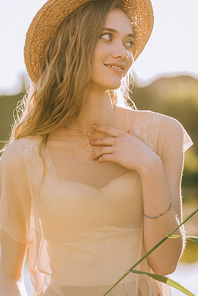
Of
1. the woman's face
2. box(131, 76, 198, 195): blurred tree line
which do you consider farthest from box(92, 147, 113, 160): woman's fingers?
box(131, 76, 198, 195): blurred tree line

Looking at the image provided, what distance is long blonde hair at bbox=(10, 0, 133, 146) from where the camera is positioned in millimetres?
2127

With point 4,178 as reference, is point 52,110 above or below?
above

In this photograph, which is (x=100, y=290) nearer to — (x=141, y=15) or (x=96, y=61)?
(x=96, y=61)

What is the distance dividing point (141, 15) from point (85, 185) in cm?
97

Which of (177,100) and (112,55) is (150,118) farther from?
(177,100)

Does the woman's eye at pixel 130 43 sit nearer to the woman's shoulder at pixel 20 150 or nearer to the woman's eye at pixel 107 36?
the woman's eye at pixel 107 36

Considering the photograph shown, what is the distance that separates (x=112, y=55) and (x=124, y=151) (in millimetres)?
443

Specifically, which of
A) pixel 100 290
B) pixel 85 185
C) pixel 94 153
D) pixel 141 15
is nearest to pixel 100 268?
pixel 100 290

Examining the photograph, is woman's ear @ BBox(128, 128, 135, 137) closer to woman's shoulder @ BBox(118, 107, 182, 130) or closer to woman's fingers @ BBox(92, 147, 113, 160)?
woman's shoulder @ BBox(118, 107, 182, 130)

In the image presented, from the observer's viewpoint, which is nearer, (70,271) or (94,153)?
(70,271)

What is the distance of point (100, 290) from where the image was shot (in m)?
2.07

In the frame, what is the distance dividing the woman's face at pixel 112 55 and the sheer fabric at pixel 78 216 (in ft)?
1.05

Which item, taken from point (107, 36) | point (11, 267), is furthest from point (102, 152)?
point (11, 267)

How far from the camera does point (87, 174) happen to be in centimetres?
222
